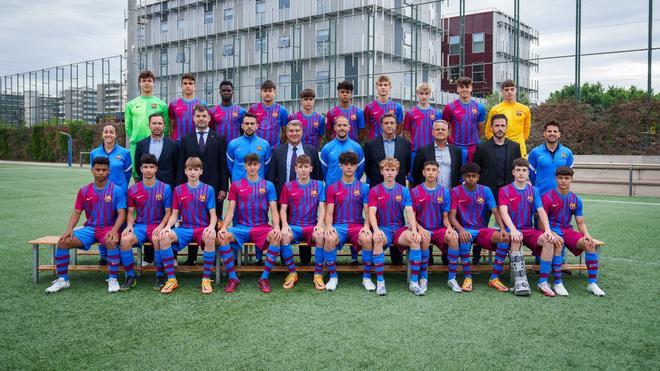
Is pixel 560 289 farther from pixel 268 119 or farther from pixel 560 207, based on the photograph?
pixel 268 119

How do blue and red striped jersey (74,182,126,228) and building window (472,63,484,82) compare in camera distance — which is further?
building window (472,63,484,82)

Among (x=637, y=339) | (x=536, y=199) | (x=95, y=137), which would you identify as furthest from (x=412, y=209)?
(x=95, y=137)

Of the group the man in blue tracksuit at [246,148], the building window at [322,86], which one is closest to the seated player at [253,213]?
the man in blue tracksuit at [246,148]

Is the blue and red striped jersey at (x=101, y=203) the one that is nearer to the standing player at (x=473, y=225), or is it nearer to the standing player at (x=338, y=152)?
the standing player at (x=338, y=152)

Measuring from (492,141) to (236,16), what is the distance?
97.4 ft

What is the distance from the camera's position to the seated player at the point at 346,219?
5.22m

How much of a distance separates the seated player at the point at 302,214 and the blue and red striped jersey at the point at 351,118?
3.81 feet

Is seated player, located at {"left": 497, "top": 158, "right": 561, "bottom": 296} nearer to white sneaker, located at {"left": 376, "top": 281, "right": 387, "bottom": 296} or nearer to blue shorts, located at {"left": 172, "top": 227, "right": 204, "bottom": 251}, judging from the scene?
white sneaker, located at {"left": 376, "top": 281, "right": 387, "bottom": 296}

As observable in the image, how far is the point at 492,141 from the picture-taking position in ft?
19.3

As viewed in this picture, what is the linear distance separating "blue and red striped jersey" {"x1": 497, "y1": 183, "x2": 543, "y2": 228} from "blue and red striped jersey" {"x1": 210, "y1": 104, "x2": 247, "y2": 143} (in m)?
3.26

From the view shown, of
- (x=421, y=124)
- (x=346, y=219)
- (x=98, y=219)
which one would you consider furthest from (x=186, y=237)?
(x=421, y=124)

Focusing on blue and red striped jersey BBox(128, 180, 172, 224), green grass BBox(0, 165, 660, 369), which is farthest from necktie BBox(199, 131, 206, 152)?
green grass BBox(0, 165, 660, 369)

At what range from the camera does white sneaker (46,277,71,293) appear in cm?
491

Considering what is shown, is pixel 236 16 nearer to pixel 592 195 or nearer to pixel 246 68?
pixel 246 68
